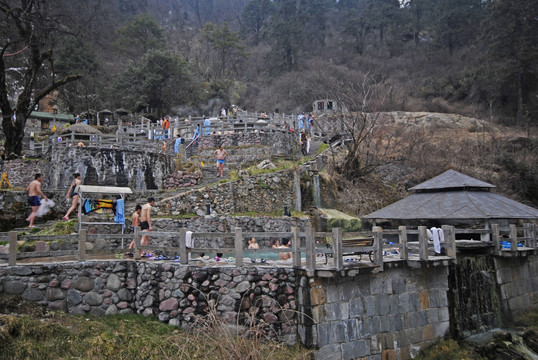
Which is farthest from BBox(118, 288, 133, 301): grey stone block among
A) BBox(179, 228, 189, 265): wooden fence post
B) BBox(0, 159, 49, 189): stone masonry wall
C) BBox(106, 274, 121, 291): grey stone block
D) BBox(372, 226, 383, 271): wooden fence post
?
BBox(0, 159, 49, 189): stone masonry wall

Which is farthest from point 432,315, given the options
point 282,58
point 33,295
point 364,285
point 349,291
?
point 282,58

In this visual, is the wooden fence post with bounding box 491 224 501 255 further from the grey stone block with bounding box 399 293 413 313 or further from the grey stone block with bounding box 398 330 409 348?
the grey stone block with bounding box 398 330 409 348

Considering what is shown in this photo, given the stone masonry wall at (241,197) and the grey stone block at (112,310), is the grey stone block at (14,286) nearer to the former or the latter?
the grey stone block at (112,310)

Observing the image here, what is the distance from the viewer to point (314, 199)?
23141 millimetres

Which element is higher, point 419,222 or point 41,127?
point 41,127

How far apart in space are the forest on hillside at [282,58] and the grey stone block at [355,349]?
68.9ft

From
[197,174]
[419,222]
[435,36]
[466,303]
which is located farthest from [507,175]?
[435,36]

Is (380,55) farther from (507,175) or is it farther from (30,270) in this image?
(30,270)

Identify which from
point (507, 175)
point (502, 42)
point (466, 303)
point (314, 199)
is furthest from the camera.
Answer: point (502, 42)

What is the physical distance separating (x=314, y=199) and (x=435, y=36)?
140 ft

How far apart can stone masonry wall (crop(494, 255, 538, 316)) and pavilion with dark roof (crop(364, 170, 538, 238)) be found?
1.60 m

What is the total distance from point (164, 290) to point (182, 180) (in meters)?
12.5

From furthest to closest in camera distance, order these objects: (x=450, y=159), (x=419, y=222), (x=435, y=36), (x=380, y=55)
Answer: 1. (x=380, y=55)
2. (x=435, y=36)
3. (x=450, y=159)
4. (x=419, y=222)

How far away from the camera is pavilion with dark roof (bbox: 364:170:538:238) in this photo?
14297mm
